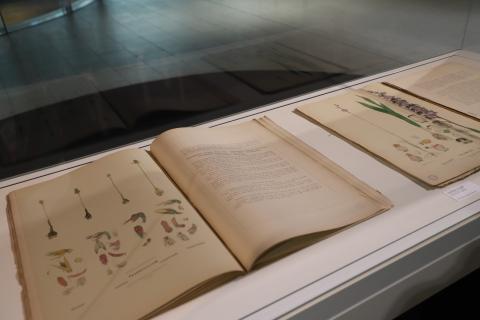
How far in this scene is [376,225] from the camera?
2.68 feet

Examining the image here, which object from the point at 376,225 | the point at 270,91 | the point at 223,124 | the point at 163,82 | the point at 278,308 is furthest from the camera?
the point at 270,91

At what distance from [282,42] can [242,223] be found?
1.13 m

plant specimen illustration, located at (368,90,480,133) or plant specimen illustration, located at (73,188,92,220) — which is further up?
plant specimen illustration, located at (73,188,92,220)

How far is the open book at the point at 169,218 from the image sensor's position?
27.4 inches

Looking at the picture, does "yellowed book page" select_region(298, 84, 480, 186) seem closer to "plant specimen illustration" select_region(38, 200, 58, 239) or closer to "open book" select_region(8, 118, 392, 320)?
"open book" select_region(8, 118, 392, 320)

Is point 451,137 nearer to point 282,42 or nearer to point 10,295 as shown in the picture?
point 282,42

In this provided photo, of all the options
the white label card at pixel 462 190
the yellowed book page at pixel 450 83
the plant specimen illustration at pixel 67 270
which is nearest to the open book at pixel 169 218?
the plant specimen illustration at pixel 67 270

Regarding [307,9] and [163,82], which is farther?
[307,9]

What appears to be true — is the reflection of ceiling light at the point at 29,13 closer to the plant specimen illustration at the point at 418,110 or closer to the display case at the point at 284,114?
the display case at the point at 284,114

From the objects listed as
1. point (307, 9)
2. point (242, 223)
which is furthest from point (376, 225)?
point (307, 9)

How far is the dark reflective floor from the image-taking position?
1.17 metres

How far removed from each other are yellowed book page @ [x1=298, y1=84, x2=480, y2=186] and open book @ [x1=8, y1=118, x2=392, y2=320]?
15 centimetres

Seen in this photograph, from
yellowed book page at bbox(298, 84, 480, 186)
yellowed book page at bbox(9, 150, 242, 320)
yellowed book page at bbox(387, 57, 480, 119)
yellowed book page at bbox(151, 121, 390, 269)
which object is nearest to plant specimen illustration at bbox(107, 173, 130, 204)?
yellowed book page at bbox(9, 150, 242, 320)

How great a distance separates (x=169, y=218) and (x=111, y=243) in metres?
0.11
